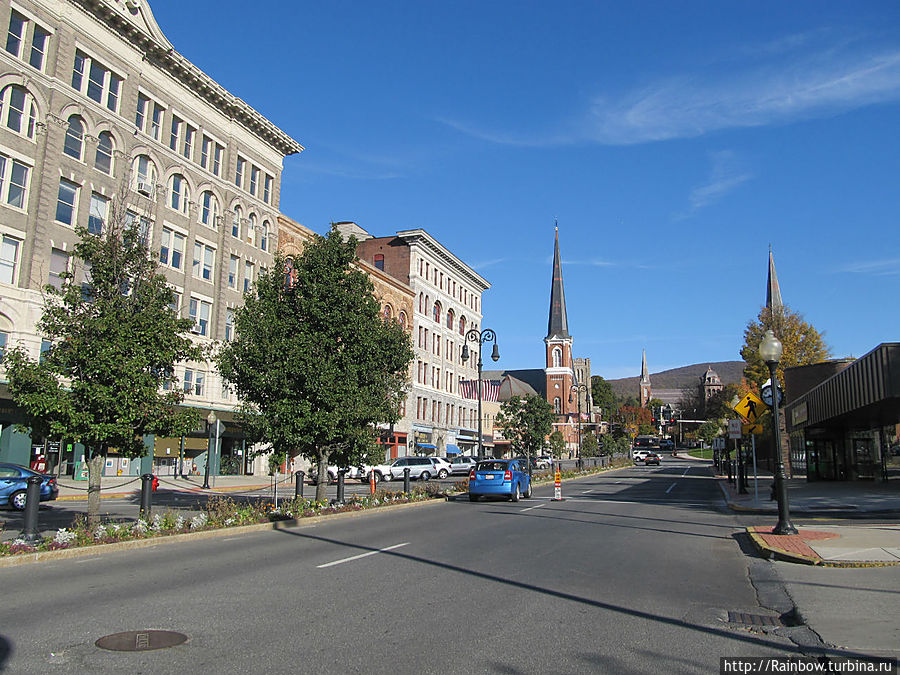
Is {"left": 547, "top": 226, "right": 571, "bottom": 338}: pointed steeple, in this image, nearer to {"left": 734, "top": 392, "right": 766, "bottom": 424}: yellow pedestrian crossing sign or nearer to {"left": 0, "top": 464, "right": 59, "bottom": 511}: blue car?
{"left": 734, "top": 392, "right": 766, "bottom": 424}: yellow pedestrian crossing sign

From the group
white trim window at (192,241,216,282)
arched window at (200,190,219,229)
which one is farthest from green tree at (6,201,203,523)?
arched window at (200,190,219,229)

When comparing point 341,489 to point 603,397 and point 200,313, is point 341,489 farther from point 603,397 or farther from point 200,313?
point 603,397

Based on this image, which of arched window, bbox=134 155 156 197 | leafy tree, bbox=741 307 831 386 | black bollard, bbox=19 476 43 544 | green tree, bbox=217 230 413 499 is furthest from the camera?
leafy tree, bbox=741 307 831 386

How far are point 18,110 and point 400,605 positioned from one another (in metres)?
31.8

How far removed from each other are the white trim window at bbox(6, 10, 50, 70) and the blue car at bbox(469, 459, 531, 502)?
2648 centimetres

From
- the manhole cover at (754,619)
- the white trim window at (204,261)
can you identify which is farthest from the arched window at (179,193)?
the manhole cover at (754,619)

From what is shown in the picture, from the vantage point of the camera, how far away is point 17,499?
809 inches

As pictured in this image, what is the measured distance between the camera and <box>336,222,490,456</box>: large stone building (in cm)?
6556

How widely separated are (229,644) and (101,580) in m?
4.39

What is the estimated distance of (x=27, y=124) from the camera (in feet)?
101

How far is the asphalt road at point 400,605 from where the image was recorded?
5852 mm

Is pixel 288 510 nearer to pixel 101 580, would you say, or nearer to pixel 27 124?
pixel 101 580

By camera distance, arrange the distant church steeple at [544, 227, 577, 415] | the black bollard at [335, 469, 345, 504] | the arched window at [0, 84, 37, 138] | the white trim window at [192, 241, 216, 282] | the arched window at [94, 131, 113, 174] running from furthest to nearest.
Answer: the distant church steeple at [544, 227, 577, 415] → the white trim window at [192, 241, 216, 282] → the arched window at [94, 131, 113, 174] → the arched window at [0, 84, 37, 138] → the black bollard at [335, 469, 345, 504]

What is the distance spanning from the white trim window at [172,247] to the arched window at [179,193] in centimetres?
147
